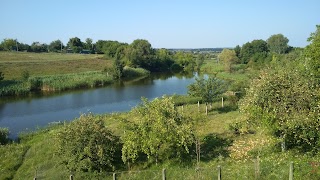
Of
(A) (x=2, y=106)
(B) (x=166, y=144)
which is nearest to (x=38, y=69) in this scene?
(A) (x=2, y=106)

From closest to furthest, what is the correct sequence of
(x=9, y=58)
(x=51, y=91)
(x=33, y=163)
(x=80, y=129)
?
(x=80, y=129) → (x=33, y=163) → (x=51, y=91) → (x=9, y=58)

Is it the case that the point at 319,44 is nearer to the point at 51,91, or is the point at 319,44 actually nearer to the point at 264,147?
the point at 264,147

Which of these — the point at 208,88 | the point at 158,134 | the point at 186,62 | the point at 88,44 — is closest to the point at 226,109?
the point at 208,88

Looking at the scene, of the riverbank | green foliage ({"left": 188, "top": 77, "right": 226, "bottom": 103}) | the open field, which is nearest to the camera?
green foliage ({"left": 188, "top": 77, "right": 226, "bottom": 103})

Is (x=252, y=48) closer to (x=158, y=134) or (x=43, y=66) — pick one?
(x=43, y=66)

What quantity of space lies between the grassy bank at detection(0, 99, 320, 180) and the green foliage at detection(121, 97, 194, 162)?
2.37 ft

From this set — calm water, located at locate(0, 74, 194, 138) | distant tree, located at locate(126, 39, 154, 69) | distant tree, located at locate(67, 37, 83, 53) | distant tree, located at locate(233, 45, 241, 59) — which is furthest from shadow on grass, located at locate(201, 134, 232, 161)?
distant tree, located at locate(67, 37, 83, 53)

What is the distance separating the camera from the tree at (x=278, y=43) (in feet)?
424

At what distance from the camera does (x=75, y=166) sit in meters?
17.0

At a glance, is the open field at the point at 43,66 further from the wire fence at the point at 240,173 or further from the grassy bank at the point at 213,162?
the wire fence at the point at 240,173

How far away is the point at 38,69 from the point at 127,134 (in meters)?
70.9

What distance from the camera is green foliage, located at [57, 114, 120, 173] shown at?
17062 millimetres

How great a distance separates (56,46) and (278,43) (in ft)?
318

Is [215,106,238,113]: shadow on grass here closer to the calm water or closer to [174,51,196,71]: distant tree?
the calm water
